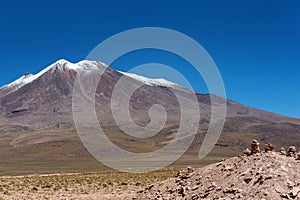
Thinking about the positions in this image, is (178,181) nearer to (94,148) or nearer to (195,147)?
(94,148)

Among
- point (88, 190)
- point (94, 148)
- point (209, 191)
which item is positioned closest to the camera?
point (209, 191)

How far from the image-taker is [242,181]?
51.4 feet

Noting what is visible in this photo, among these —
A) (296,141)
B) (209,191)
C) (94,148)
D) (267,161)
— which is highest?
(296,141)

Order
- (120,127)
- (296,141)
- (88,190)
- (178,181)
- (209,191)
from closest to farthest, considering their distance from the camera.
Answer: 1. (209,191)
2. (178,181)
3. (88,190)
4. (296,141)
5. (120,127)

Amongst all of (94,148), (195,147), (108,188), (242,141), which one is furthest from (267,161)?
(242,141)

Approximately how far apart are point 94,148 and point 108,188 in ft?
342

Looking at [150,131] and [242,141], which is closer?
[242,141]

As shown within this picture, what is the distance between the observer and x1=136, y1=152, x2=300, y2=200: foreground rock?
14.2 m

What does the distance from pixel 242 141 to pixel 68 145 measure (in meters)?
61.7

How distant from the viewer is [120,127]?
18638 centimetres

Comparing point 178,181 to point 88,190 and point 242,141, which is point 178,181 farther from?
point 242,141

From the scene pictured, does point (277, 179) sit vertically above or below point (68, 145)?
below

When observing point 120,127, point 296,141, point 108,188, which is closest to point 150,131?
point 120,127

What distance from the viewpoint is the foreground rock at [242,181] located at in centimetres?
1422
